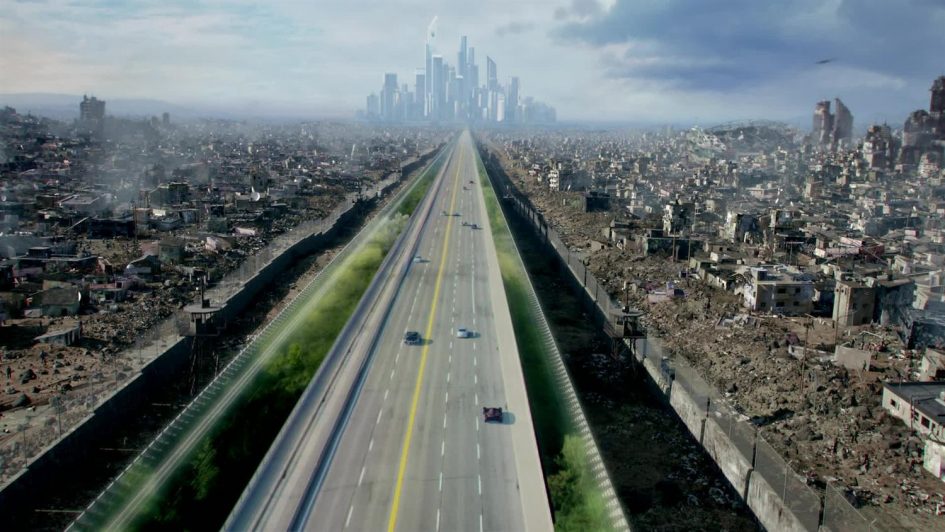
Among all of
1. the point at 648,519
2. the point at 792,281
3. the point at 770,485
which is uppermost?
the point at 792,281

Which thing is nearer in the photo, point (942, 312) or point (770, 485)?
point (770, 485)

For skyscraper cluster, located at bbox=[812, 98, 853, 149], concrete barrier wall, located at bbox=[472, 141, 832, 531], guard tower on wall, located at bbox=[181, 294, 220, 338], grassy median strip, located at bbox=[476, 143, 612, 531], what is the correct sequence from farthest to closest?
skyscraper cluster, located at bbox=[812, 98, 853, 149] < guard tower on wall, located at bbox=[181, 294, 220, 338] < concrete barrier wall, located at bbox=[472, 141, 832, 531] < grassy median strip, located at bbox=[476, 143, 612, 531]

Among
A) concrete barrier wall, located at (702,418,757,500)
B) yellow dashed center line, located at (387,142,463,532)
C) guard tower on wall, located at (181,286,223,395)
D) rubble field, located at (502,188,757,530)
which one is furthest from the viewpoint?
guard tower on wall, located at (181,286,223,395)

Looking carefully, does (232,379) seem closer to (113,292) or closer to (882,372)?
(113,292)

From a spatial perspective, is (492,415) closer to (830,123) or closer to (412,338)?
(412,338)

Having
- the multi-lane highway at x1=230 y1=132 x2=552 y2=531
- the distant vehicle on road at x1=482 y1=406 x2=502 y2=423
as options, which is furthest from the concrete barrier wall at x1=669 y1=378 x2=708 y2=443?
the distant vehicle on road at x1=482 y1=406 x2=502 y2=423

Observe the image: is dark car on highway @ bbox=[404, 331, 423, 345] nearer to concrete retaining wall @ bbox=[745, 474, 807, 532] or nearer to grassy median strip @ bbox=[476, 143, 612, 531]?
grassy median strip @ bbox=[476, 143, 612, 531]

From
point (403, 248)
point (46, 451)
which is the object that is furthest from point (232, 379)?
point (403, 248)
